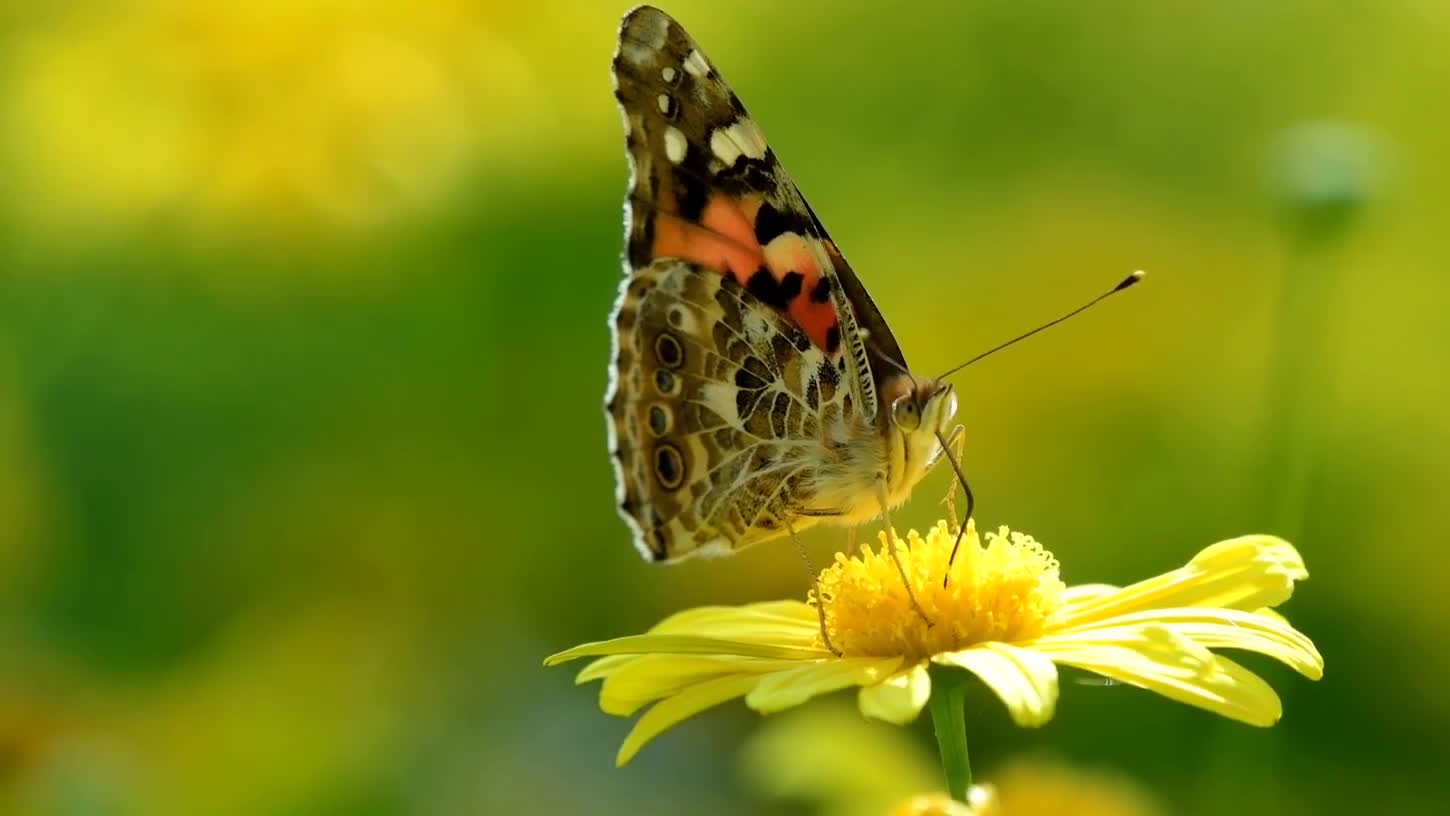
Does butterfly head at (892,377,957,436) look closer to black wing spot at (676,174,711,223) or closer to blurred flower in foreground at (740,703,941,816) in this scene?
black wing spot at (676,174,711,223)

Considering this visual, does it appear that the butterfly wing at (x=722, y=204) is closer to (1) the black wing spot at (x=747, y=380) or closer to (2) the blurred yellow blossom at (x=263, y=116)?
→ (1) the black wing spot at (x=747, y=380)

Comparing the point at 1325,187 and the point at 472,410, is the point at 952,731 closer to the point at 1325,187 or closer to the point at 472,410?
the point at 1325,187

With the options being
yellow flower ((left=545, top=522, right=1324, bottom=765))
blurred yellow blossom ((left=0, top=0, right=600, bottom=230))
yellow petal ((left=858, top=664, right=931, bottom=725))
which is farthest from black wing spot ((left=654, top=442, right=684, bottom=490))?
blurred yellow blossom ((left=0, top=0, right=600, bottom=230))

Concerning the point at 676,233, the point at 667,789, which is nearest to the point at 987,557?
the point at 676,233

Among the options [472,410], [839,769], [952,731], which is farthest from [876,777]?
[472,410]

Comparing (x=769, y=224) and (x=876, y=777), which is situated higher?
(x=769, y=224)

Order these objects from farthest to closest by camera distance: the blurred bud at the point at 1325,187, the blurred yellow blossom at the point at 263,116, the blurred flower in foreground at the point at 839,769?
the blurred yellow blossom at the point at 263,116 < the blurred bud at the point at 1325,187 < the blurred flower in foreground at the point at 839,769

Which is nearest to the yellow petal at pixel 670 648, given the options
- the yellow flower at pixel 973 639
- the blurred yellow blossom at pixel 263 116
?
the yellow flower at pixel 973 639
